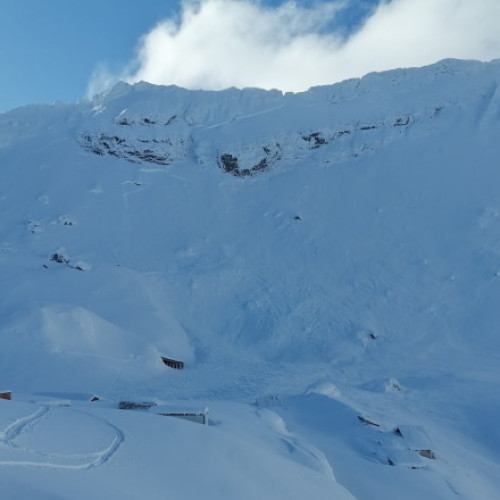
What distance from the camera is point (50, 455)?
8.02 meters

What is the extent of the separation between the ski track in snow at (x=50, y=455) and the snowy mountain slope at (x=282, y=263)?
69cm

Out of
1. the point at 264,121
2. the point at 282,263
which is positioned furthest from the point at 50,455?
the point at 264,121

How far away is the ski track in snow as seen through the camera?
7.49m

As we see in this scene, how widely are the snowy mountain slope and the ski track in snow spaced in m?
0.69

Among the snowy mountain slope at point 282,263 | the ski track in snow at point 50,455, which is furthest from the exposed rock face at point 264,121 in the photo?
the ski track in snow at point 50,455

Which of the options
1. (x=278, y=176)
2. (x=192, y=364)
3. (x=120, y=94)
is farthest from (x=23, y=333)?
(x=120, y=94)

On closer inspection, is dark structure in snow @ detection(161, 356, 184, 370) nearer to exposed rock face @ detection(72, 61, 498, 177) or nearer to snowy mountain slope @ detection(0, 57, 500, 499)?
snowy mountain slope @ detection(0, 57, 500, 499)

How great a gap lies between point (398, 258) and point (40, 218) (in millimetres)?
23978

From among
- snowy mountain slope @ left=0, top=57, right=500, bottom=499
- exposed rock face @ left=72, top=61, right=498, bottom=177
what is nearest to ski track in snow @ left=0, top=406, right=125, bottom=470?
snowy mountain slope @ left=0, top=57, right=500, bottom=499

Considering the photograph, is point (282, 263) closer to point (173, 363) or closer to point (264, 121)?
point (173, 363)

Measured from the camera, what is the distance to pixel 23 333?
24.6 metres

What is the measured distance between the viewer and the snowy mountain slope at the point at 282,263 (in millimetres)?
20047

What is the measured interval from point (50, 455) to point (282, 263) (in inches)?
1122

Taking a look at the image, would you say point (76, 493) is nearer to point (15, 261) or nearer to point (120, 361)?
point (120, 361)
